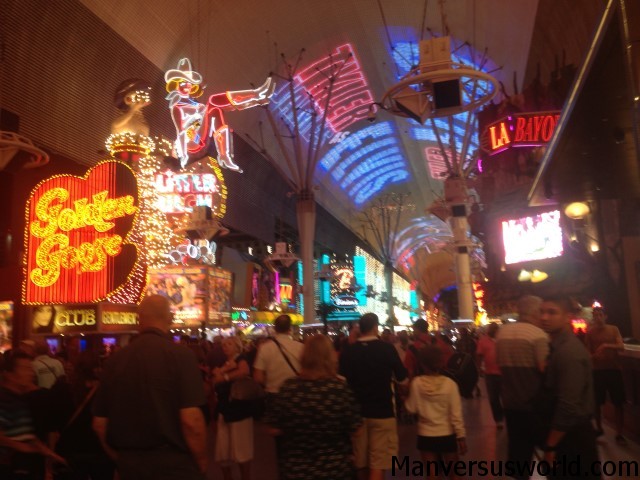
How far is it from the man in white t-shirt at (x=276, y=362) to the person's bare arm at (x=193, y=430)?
9.30 ft

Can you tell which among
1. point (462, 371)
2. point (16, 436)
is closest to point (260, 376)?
point (16, 436)

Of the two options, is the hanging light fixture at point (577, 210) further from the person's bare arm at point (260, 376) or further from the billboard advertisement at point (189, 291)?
the billboard advertisement at point (189, 291)

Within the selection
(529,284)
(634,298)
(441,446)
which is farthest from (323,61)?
(441,446)

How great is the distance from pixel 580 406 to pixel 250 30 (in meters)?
23.2

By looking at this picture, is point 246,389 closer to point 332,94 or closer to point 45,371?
point 45,371

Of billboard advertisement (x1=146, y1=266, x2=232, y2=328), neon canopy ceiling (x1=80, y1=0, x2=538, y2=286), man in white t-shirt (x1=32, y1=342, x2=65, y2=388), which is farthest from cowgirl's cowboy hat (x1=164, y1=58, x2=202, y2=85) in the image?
man in white t-shirt (x1=32, y1=342, x2=65, y2=388)

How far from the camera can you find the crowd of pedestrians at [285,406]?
347 centimetres

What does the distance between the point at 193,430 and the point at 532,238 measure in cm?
2294

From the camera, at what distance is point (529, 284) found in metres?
26.2

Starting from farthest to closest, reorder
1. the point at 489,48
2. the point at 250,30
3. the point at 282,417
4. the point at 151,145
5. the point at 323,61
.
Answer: the point at 323,61
the point at 489,48
the point at 250,30
the point at 151,145
the point at 282,417

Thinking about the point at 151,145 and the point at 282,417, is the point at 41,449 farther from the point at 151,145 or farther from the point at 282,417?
the point at 151,145

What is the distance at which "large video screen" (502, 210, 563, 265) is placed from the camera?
23438 millimetres

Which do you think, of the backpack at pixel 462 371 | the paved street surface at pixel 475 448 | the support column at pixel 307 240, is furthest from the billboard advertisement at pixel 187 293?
the backpack at pixel 462 371

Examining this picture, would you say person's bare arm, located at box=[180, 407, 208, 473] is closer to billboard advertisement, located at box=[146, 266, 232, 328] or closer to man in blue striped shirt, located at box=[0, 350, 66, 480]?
man in blue striped shirt, located at box=[0, 350, 66, 480]
